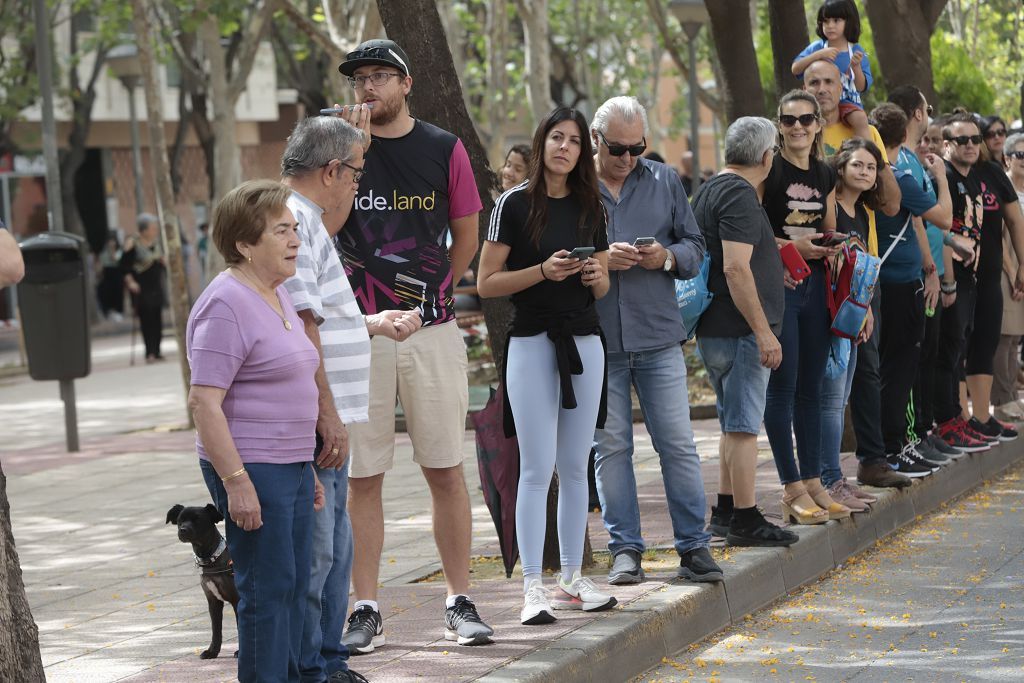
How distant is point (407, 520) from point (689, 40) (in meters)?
14.5

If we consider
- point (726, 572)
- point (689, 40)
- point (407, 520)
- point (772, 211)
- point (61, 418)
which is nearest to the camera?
point (726, 572)

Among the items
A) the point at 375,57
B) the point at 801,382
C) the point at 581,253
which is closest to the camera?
the point at 375,57

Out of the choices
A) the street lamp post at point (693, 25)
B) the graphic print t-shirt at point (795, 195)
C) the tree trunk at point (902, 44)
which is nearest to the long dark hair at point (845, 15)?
the graphic print t-shirt at point (795, 195)

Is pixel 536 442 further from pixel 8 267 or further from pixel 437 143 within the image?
pixel 8 267

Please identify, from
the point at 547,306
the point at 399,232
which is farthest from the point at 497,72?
the point at 399,232

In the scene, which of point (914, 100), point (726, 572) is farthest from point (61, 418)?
point (726, 572)

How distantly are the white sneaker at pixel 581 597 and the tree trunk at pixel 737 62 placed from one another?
21.7ft

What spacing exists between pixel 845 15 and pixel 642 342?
3605 millimetres

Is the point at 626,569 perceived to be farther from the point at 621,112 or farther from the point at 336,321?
the point at 336,321

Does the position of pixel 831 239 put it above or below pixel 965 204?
below

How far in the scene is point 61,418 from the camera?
18.2m

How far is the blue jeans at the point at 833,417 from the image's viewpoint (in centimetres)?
840

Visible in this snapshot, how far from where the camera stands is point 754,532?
7.65m

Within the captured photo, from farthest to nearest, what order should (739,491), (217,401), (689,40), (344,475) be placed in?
(689,40)
(739,491)
(344,475)
(217,401)
